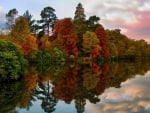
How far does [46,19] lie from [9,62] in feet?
202

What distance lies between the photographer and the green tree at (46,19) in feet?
331

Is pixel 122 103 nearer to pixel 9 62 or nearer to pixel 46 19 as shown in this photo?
pixel 9 62

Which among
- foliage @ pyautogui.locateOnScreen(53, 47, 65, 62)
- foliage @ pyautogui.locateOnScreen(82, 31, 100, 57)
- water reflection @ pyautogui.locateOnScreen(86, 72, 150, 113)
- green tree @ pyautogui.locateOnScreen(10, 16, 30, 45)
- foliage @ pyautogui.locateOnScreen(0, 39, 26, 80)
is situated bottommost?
water reflection @ pyautogui.locateOnScreen(86, 72, 150, 113)

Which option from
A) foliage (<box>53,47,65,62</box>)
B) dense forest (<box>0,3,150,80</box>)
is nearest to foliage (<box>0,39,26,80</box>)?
dense forest (<box>0,3,150,80</box>)

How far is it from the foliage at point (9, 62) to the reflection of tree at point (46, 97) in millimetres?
3378

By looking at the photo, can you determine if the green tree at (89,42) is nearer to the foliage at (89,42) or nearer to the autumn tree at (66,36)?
the foliage at (89,42)

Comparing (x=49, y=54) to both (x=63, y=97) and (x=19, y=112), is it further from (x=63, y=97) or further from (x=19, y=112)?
(x=19, y=112)

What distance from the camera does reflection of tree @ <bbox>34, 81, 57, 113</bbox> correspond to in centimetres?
2450

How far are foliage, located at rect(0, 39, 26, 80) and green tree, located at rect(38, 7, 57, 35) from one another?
56.7 metres

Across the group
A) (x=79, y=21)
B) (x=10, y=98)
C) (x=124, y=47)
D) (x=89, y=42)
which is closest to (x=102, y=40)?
(x=89, y=42)

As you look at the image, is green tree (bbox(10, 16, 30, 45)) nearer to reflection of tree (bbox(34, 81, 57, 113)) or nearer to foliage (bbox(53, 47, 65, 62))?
foliage (bbox(53, 47, 65, 62))

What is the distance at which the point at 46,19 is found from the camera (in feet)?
334

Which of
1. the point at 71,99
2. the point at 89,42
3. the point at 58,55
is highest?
the point at 89,42

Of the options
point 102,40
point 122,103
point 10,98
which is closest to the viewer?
point 122,103
